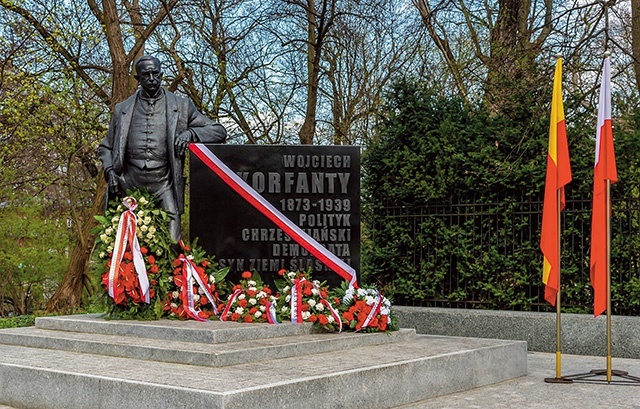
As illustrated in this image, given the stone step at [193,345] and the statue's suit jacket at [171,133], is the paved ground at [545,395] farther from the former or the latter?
the statue's suit jacket at [171,133]

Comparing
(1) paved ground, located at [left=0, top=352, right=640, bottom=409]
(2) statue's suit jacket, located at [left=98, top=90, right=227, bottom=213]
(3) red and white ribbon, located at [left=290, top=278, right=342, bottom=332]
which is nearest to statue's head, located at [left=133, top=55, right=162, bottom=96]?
(2) statue's suit jacket, located at [left=98, top=90, right=227, bottom=213]

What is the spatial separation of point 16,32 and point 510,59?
35.8ft

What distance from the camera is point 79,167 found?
23141 millimetres

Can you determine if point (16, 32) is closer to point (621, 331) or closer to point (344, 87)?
point (344, 87)

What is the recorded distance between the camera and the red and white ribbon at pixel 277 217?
9.84 metres

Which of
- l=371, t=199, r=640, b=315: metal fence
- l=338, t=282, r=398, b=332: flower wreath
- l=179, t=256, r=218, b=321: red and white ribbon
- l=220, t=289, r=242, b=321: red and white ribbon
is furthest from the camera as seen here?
l=371, t=199, r=640, b=315: metal fence

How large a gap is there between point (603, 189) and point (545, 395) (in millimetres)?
2191

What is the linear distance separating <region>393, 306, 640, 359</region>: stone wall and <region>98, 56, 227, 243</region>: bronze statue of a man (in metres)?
4.56

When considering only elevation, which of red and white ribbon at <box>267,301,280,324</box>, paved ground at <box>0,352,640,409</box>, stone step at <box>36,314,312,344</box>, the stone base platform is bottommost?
paved ground at <box>0,352,640,409</box>

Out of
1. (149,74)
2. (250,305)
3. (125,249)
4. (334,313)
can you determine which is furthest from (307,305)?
(149,74)

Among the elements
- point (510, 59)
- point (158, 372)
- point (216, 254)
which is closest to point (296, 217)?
point (216, 254)

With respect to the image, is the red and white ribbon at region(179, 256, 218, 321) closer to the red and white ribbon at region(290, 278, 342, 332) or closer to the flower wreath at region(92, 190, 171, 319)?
the flower wreath at region(92, 190, 171, 319)

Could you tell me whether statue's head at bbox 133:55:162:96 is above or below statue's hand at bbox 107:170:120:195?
Result: above

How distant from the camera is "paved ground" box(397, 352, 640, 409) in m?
7.62
